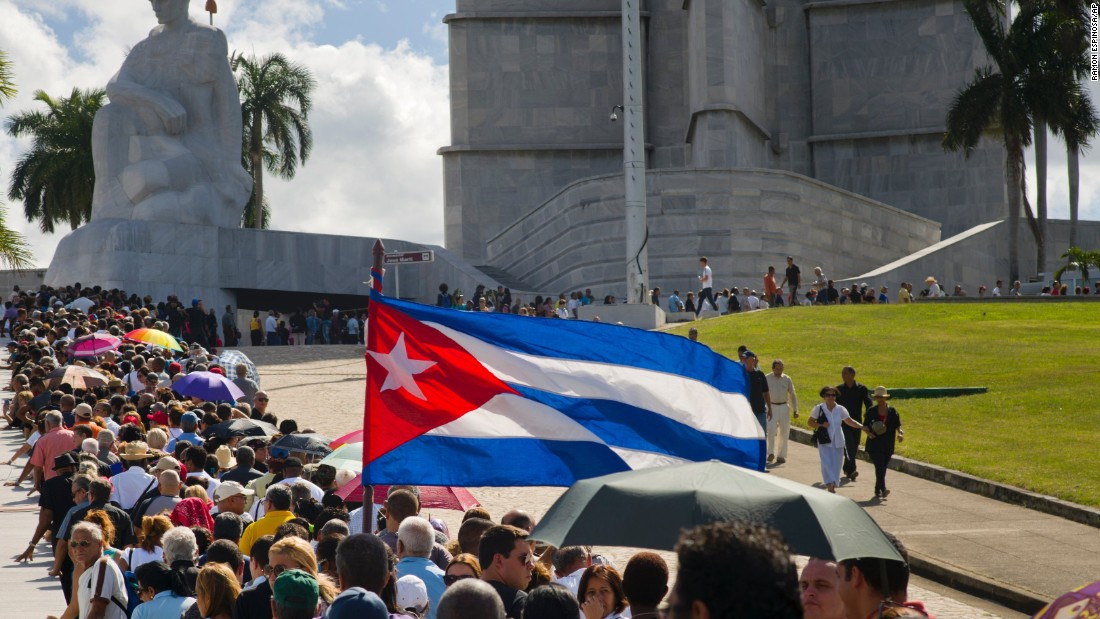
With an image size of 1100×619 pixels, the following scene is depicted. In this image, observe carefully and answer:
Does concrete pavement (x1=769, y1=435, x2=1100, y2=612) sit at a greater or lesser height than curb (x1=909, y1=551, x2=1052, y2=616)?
greater

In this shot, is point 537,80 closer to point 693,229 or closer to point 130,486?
point 693,229

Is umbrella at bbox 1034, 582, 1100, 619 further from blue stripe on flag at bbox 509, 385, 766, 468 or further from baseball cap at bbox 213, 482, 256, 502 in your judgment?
baseball cap at bbox 213, 482, 256, 502

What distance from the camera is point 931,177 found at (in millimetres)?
49656

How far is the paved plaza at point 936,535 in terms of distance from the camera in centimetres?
1005

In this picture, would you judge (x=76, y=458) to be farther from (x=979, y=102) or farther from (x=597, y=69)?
(x=597, y=69)

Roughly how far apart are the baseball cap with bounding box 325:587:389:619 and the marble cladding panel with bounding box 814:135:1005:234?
1817 inches

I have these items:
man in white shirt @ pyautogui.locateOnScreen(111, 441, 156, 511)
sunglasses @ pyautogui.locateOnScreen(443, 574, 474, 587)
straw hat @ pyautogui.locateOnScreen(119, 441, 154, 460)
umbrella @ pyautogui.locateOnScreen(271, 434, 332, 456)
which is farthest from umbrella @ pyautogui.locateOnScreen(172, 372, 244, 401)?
sunglasses @ pyautogui.locateOnScreen(443, 574, 474, 587)

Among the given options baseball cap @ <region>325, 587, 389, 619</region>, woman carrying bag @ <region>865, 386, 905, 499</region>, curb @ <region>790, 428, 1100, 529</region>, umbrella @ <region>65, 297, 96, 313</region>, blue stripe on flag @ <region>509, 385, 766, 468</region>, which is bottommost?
curb @ <region>790, 428, 1100, 529</region>

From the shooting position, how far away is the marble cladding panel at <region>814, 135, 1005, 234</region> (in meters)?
49.2

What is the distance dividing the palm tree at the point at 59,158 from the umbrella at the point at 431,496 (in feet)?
136

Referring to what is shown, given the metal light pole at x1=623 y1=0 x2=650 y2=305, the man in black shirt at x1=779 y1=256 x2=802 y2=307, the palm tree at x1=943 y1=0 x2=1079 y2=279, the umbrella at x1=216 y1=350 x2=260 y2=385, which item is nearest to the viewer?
the umbrella at x1=216 y1=350 x2=260 y2=385

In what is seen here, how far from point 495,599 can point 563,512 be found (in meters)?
0.59

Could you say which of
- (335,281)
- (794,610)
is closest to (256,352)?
(335,281)

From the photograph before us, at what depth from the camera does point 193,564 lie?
664 centimetres
